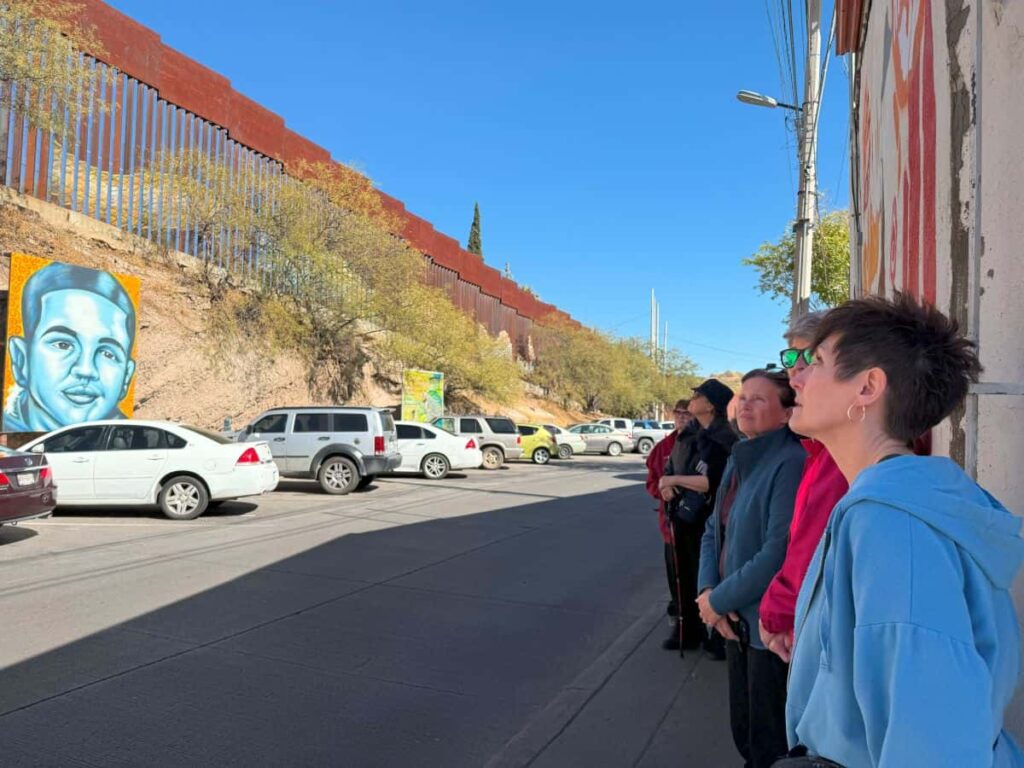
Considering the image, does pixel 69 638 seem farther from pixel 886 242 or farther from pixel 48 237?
pixel 48 237

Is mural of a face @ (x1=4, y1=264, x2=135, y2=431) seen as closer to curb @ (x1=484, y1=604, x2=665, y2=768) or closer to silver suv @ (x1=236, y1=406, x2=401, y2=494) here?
silver suv @ (x1=236, y1=406, x2=401, y2=494)

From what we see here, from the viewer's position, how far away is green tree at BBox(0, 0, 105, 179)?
1639 cm

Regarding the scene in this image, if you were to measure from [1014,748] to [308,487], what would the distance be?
1714 centimetres

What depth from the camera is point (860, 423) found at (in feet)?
4.91

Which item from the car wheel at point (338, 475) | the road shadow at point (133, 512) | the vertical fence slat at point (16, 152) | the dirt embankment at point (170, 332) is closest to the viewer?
the road shadow at point (133, 512)

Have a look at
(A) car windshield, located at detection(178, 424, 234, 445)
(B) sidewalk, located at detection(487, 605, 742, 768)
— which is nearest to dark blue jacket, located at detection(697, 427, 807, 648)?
(B) sidewalk, located at detection(487, 605, 742, 768)

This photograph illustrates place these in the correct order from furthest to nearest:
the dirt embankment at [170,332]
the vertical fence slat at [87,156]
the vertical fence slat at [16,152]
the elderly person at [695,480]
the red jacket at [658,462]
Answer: the vertical fence slat at [87,156] → the dirt embankment at [170,332] → the vertical fence slat at [16,152] → the red jacket at [658,462] → the elderly person at [695,480]

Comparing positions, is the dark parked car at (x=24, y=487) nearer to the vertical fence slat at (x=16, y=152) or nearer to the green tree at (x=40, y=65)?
the green tree at (x=40, y=65)

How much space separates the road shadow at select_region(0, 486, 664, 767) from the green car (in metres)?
18.3

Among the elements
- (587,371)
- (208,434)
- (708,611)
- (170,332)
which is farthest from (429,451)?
(587,371)

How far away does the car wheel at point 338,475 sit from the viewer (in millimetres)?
15977

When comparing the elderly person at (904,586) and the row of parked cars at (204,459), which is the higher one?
the elderly person at (904,586)

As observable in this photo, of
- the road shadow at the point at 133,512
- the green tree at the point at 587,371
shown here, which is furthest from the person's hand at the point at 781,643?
the green tree at the point at 587,371

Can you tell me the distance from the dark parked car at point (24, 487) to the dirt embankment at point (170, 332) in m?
11.2
